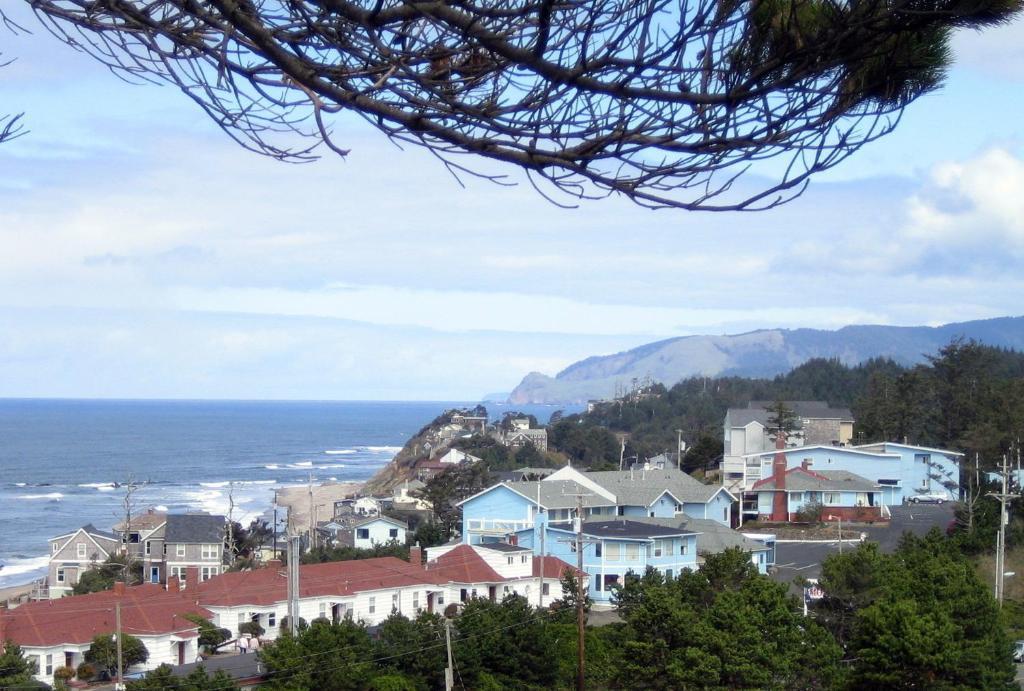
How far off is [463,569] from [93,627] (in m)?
10.2

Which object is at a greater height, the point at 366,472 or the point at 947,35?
the point at 947,35

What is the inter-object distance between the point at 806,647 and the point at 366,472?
82629 mm

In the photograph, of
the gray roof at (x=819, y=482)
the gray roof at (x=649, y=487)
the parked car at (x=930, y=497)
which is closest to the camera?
the gray roof at (x=649, y=487)

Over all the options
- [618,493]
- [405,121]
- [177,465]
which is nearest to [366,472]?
[177,465]

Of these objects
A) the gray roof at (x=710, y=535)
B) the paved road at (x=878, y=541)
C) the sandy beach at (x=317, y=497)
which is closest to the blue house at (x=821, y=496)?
the paved road at (x=878, y=541)

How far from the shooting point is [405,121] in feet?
13.7

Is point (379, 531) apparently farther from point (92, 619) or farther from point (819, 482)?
point (92, 619)

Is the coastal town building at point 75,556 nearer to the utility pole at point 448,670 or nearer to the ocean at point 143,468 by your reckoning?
the ocean at point 143,468

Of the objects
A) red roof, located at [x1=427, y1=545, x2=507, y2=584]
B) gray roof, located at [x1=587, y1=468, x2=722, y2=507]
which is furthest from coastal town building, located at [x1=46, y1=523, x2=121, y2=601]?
gray roof, located at [x1=587, y1=468, x2=722, y2=507]

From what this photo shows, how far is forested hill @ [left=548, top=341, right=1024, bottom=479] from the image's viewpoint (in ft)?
173

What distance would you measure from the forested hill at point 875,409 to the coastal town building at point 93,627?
32.8 metres

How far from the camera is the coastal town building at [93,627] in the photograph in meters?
23.2

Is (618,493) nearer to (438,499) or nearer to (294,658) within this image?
(438,499)

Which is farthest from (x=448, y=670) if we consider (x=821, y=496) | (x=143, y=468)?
(x=143, y=468)
